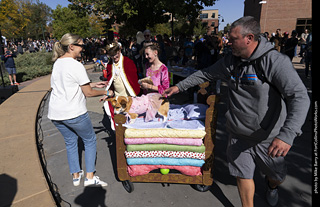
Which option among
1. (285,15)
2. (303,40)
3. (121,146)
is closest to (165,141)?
(121,146)

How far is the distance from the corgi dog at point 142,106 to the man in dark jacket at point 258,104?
2.84ft

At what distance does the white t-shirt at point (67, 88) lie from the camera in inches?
97.7

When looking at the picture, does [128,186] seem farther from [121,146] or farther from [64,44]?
[64,44]

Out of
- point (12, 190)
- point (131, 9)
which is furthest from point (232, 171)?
point (131, 9)

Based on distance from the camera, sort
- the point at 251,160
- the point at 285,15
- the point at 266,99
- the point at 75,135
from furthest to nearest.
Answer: the point at 285,15 → the point at 75,135 → the point at 251,160 → the point at 266,99

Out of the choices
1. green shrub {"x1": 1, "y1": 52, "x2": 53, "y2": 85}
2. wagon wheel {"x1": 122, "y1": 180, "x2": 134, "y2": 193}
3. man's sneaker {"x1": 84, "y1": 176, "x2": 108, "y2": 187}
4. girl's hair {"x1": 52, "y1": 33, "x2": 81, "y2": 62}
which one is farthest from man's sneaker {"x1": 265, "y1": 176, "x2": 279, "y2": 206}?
green shrub {"x1": 1, "y1": 52, "x2": 53, "y2": 85}

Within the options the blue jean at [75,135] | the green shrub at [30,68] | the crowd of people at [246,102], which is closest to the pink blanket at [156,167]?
the crowd of people at [246,102]

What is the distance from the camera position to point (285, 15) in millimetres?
30891

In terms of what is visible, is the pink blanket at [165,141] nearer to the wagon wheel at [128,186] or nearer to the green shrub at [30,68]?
the wagon wheel at [128,186]

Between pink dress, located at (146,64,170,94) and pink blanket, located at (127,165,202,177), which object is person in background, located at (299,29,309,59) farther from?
pink blanket, located at (127,165,202,177)

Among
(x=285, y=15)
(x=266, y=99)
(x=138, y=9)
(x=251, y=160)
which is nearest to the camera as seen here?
(x=266, y=99)

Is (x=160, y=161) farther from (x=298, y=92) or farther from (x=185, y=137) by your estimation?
(x=298, y=92)

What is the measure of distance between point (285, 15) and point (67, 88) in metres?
36.7

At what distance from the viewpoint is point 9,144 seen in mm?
4117
